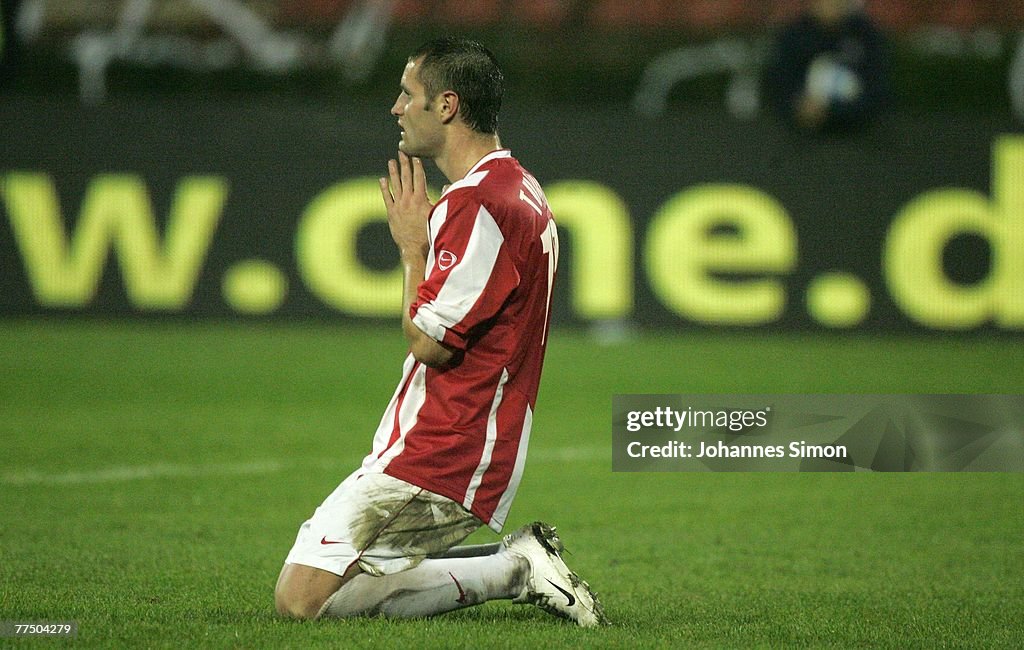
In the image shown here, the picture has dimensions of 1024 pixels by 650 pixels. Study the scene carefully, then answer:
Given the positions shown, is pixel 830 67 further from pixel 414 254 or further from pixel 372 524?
pixel 372 524

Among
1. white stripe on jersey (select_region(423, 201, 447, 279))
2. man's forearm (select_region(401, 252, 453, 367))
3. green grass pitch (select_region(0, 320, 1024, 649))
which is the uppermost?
white stripe on jersey (select_region(423, 201, 447, 279))

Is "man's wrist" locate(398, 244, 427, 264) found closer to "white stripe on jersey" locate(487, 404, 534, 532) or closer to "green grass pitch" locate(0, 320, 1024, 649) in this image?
"white stripe on jersey" locate(487, 404, 534, 532)

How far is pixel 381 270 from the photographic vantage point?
13055mm

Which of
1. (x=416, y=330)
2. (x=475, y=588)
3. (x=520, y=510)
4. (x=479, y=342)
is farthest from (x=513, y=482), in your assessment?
(x=520, y=510)

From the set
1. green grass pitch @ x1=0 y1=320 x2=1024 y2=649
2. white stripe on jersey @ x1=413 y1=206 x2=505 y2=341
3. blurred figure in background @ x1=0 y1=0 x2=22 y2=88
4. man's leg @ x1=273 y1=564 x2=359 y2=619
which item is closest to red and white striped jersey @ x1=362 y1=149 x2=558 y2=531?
white stripe on jersey @ x1=413 y1=206 x2=505 y2=341

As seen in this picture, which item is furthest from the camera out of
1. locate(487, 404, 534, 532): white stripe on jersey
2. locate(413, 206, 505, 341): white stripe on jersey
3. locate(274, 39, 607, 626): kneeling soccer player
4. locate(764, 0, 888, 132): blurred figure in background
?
locate(764, 0, 888, 132): blurred figure in background

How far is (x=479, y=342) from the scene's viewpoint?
13.8 feet

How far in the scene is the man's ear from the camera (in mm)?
4223

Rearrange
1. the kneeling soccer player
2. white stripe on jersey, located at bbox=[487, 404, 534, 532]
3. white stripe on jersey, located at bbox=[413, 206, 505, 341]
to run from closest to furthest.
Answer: white stripe on jersey, located at bbox=[413, 206, 505, 341]
the kneeling soccer player
white stripe on jersey, located at bbox=[487, 404, 534, 532]

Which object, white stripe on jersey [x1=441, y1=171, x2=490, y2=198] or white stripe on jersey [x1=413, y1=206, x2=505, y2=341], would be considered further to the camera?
white stripe on jersey [x1=441, y1=171, x2=490, y2=198]

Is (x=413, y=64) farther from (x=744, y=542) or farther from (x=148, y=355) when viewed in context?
(x=148, y=355)

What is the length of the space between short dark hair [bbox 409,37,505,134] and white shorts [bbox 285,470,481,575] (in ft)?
3.62

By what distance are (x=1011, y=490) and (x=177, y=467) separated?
4.19 m

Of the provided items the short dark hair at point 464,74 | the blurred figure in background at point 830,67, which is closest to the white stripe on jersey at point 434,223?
the short dark hair at point 464,74
